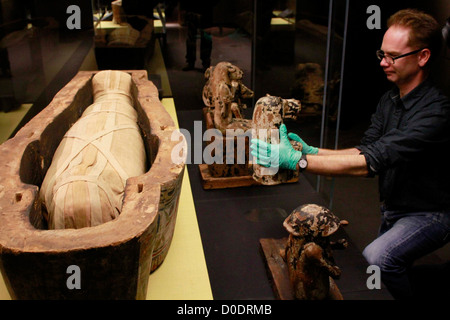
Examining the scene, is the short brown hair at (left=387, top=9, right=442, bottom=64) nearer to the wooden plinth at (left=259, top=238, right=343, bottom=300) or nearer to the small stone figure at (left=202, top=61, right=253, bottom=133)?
the wooden plinth at (left=259, top=238, right=343, bottom=300)

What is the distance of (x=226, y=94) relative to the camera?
12.9 ft

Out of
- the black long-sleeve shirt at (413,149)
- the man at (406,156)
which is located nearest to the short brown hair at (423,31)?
the man at (406,156)

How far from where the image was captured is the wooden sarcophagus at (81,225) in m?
1.81

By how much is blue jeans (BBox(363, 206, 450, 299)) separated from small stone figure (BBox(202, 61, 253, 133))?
1.73 meters

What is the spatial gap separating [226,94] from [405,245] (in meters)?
1.98

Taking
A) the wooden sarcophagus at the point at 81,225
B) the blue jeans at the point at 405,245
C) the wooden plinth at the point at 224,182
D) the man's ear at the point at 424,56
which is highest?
the man's ear at the point at 424,56

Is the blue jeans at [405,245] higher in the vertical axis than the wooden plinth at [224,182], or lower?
higher

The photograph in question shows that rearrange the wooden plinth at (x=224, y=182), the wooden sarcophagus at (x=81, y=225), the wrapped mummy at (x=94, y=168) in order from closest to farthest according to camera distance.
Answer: the wooden sarcophagus at (x=81, y=225) → the wrapped mummy at (x=94, y=168) → the wooden plinth at (x=224, y=182)

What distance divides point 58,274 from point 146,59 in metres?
4.35

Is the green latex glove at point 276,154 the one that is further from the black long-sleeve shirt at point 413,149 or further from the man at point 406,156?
the black long-sleeve shirt at point 413,149

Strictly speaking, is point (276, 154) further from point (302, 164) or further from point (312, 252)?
point (312, 252)

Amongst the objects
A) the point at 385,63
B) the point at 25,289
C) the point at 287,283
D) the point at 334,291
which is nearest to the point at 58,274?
the point at 25,289

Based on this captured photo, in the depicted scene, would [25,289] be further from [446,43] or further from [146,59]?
[146,59]

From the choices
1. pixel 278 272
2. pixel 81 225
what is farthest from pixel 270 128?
pixel 81 225
